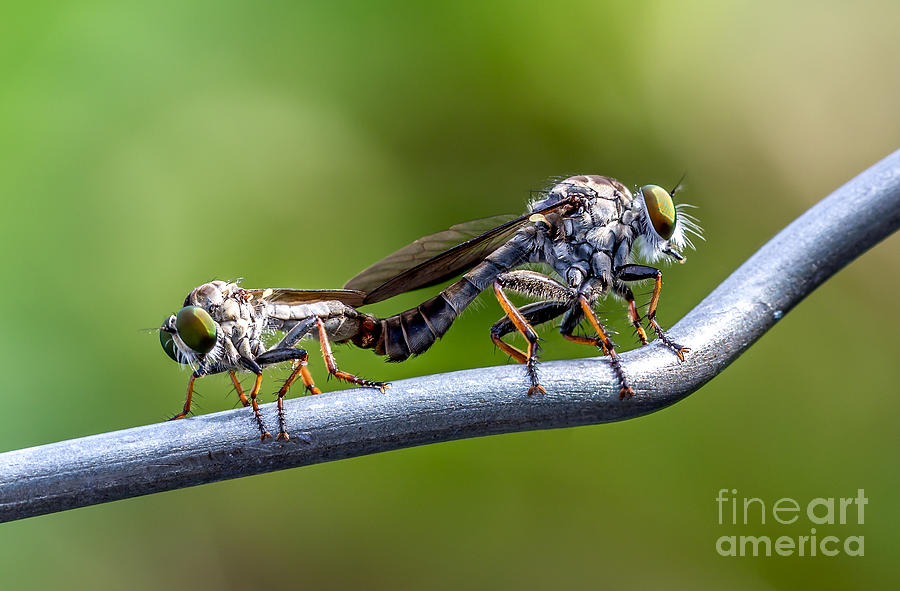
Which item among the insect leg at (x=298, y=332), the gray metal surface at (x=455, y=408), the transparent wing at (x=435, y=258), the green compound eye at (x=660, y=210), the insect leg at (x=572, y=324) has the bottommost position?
the gray metal surface at (x=455, y=408)

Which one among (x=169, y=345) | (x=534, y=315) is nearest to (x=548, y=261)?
(x=534, y=315)

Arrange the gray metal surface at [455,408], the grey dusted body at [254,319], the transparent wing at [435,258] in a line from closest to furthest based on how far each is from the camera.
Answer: the gray metal surface at [455,408]
the grey dusted body at [254,319]
the transparent wing at [435,258]

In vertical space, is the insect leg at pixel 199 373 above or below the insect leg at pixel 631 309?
below

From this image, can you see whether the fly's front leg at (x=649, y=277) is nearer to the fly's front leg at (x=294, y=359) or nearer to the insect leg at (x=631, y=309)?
the insect leg at (x=631, y=309)

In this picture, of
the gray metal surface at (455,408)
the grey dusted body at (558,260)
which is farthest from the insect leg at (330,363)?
the gray metal surface at (455,408)

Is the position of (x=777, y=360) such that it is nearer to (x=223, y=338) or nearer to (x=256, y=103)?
(x=223, y=338)

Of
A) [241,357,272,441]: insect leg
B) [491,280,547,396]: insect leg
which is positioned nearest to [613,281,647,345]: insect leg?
[491,280,547,396]: insect leg

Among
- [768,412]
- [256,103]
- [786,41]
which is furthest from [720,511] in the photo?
[256,103]
